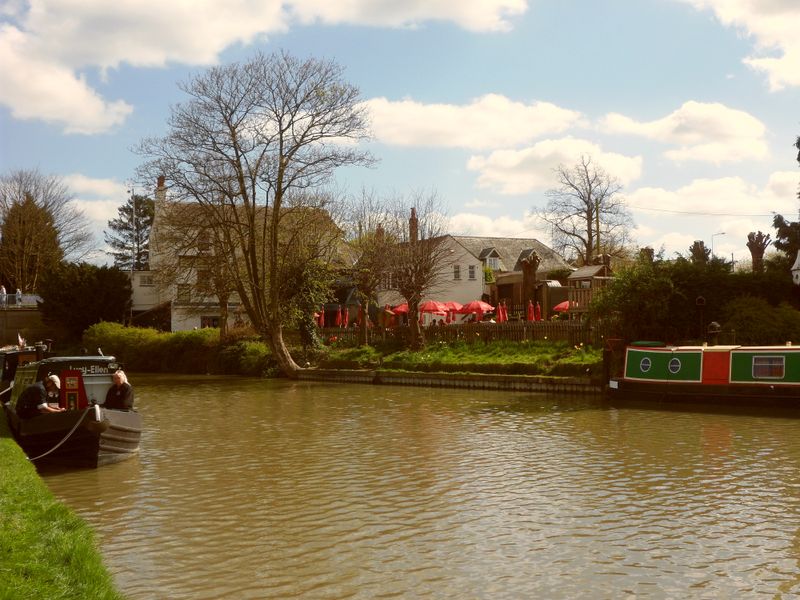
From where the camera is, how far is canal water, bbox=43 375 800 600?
8.34 m

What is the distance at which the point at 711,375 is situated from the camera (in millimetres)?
23828

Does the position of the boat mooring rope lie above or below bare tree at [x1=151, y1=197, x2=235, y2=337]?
below

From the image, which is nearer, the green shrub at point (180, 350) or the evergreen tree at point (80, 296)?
the green shrub at point (180, 350)

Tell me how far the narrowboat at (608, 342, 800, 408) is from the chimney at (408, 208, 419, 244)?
17363 mm

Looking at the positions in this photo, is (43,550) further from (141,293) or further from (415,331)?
(141,293)

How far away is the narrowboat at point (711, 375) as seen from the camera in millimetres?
22422

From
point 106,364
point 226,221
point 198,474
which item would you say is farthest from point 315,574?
point 226,221

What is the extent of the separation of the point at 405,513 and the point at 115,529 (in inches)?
148

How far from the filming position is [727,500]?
39.0 ft

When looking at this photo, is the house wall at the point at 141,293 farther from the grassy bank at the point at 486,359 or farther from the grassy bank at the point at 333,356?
the grassy bank at the point at 486,359

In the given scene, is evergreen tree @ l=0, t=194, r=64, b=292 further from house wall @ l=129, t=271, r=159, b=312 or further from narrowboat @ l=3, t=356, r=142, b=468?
narrowboat @ l=3, t=356, r=142, b=468

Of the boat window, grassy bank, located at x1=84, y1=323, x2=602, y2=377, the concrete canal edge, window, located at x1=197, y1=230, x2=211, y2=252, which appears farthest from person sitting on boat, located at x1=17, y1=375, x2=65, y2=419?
window, located at x1=197, y1=230, x2=211, y2=252

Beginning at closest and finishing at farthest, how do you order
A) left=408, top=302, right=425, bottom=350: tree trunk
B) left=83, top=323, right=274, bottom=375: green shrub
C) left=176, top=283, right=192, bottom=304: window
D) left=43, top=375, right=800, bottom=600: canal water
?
left=43, top=375, right=800, bottom=600: canal water
left=408, top=302, right=425, bottom=350: tree trunk
left=176, top=283, right=192, bottom=304: window
left=83, top=323, right=274, bottom=375: green shrub

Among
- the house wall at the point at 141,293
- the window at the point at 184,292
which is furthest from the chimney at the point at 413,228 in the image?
the house wall at the point at 141,293
